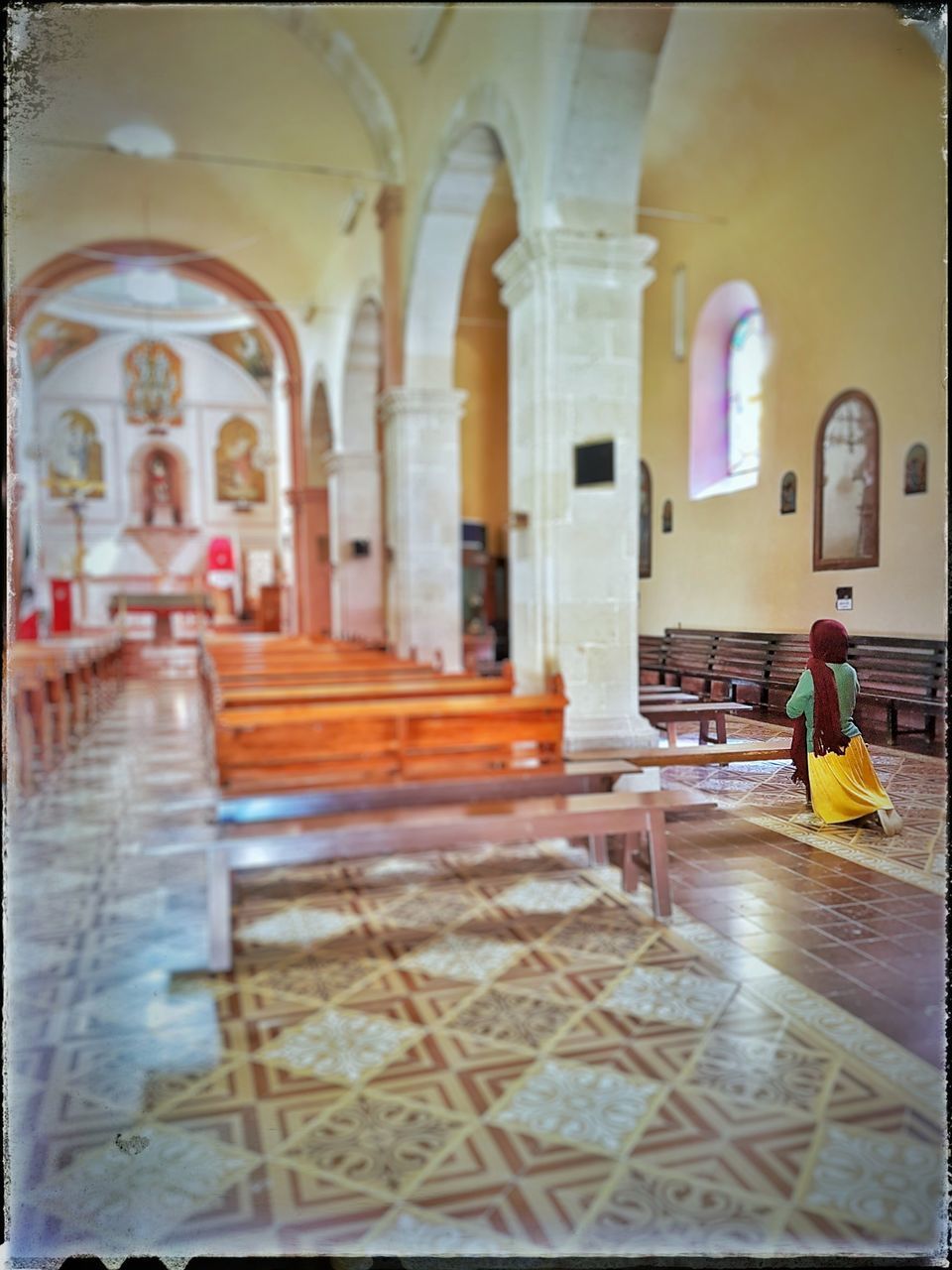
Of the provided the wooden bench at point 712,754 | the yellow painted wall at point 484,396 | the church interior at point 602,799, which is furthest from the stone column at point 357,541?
the wooden bench at point 712,754

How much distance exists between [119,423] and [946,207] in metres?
25.7

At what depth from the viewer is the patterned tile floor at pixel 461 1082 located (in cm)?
138

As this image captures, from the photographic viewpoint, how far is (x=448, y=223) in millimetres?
8469

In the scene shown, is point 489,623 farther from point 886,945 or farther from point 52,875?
point 886,945

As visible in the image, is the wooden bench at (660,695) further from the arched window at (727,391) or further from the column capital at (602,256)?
the column capital at (602,256)

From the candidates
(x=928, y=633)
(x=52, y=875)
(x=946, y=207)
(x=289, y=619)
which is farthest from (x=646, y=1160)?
(x=289, y=619)

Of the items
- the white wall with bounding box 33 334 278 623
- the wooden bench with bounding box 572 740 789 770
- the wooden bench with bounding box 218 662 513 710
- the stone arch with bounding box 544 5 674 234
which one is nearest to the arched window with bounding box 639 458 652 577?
the wooden bench with bounding box 572 740 789 770

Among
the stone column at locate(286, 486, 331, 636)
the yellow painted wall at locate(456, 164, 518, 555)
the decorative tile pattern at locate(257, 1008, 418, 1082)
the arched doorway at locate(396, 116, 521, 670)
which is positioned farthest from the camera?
the stone column at locate(286, 486, 331, 636)

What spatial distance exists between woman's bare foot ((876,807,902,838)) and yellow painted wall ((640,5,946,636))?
0.56ft

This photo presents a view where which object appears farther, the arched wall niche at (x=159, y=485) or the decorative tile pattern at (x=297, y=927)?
the arched wall niche at (x=159, y=485)

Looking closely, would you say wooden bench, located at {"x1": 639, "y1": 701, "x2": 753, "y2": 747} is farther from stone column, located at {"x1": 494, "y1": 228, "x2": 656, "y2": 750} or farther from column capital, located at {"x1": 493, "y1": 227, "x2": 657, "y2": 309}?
column capital, located at {"x1": 493, "y1": 227, "x2": 657, "y2": 309}

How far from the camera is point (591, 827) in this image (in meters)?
1.75

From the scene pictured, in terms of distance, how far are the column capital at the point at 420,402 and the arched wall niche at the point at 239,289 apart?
756 cm

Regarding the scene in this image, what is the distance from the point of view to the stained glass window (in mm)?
979
